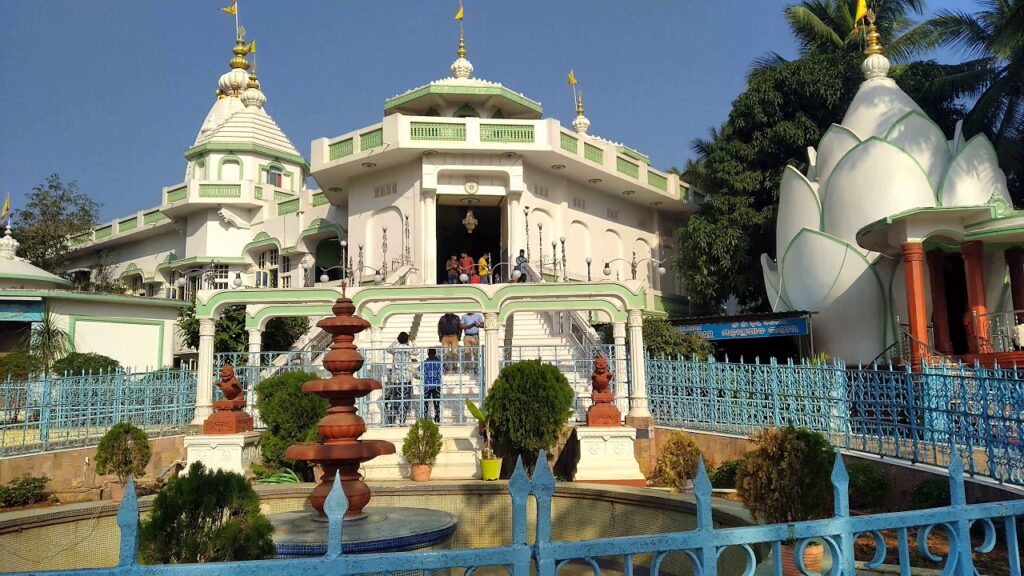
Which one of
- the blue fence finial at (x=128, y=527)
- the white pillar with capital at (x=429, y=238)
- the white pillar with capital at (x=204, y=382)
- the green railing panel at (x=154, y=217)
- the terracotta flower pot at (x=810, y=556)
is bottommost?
the terracotta flower pot at (x=810, y=556)

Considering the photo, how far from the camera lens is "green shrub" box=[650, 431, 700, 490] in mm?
9320

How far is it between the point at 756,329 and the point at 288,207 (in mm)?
17328

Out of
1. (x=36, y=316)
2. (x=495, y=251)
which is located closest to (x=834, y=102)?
(x=495, y=251)

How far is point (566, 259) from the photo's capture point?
23.2m

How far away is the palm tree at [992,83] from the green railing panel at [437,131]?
42.3 ft

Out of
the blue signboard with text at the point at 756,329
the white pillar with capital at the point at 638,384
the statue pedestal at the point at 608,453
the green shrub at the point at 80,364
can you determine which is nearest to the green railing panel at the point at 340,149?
the green shrub at the point at 80,364

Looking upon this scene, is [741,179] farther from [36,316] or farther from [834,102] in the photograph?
[36,316]

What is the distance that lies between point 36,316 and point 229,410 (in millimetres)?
12825

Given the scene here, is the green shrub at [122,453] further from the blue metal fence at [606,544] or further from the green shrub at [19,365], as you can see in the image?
the green shrub at [19,365]

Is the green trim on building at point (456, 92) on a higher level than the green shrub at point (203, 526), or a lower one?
higher

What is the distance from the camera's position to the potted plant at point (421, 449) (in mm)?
11000

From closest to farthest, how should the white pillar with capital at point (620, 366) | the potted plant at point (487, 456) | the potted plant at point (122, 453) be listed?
the potted plant at point (122, 453)
the potted plant at point (487, 456)
the white pillar with capital at point (620, 366)

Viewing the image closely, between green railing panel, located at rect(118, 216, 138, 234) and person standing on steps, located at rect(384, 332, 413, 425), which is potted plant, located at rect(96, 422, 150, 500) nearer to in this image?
person standing on steps, located at rect(384, 332, 413, 425)

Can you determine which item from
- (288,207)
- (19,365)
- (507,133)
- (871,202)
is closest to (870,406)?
(871,202)
